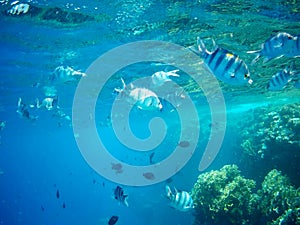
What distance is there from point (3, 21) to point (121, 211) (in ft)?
143

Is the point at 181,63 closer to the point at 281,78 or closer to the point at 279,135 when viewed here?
the point at 279,135

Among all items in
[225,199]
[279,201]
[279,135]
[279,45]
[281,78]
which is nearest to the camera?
[279,45]

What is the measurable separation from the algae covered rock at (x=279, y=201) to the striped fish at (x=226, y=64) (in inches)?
348

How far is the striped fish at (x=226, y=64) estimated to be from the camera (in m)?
4.04

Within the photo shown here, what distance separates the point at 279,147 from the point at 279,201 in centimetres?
471

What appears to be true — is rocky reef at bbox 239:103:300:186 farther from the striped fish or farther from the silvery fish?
the striped fish

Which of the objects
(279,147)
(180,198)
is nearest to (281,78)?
(180,198)

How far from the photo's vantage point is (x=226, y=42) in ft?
46.0

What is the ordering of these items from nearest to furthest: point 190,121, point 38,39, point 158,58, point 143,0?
point 143,0 → point 38,39 → point 158,58 → point 190,121

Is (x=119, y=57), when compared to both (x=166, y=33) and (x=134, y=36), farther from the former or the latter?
(x=166, y=33)

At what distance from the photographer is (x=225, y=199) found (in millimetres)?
12805

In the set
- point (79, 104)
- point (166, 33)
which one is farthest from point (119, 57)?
point (79, 104)

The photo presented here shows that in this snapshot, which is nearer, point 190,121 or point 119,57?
point 119,57

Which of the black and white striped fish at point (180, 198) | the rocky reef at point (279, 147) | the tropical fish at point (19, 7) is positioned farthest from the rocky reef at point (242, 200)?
the tropical fish at point (19, 7)
